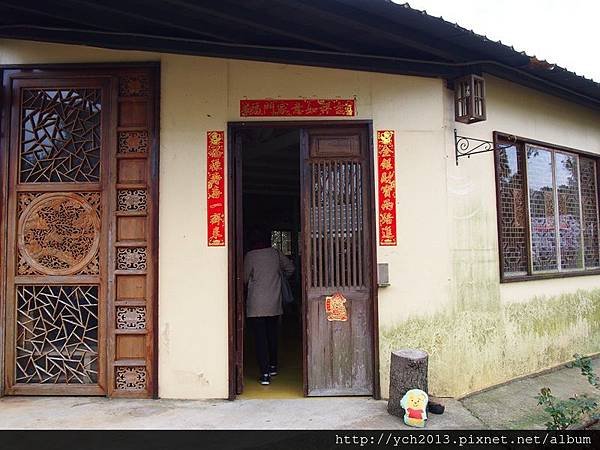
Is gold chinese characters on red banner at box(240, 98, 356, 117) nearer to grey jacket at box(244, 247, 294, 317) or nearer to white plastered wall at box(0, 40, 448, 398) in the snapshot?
white plastered wall at box(0, 40, 448, 398)

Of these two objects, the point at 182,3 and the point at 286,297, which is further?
the point at 286,297

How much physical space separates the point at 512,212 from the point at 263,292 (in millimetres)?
2934

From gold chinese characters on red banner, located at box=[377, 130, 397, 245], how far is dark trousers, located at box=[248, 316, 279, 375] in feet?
5.11

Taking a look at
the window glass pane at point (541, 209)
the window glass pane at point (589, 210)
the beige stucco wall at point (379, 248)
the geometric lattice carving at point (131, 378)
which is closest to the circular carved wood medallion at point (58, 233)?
the beige stucco wall at point (379, 248)

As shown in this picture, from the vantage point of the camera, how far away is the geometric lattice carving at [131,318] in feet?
14.9

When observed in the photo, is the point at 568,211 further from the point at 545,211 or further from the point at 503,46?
the point at 503,46

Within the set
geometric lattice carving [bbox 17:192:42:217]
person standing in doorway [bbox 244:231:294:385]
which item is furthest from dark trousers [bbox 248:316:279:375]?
geometric lattice carving [bbox 17:192:42:217]

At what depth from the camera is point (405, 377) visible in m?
4.07

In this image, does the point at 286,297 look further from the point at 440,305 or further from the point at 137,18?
the point at 137,18

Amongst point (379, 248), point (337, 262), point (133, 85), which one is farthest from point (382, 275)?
point (133, 85)

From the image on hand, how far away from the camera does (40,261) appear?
463cm

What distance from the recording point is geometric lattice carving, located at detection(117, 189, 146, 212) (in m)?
4.64

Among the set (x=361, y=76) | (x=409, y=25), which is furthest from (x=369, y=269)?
(x=409, y=25)

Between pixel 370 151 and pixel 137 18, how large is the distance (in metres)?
2.40
